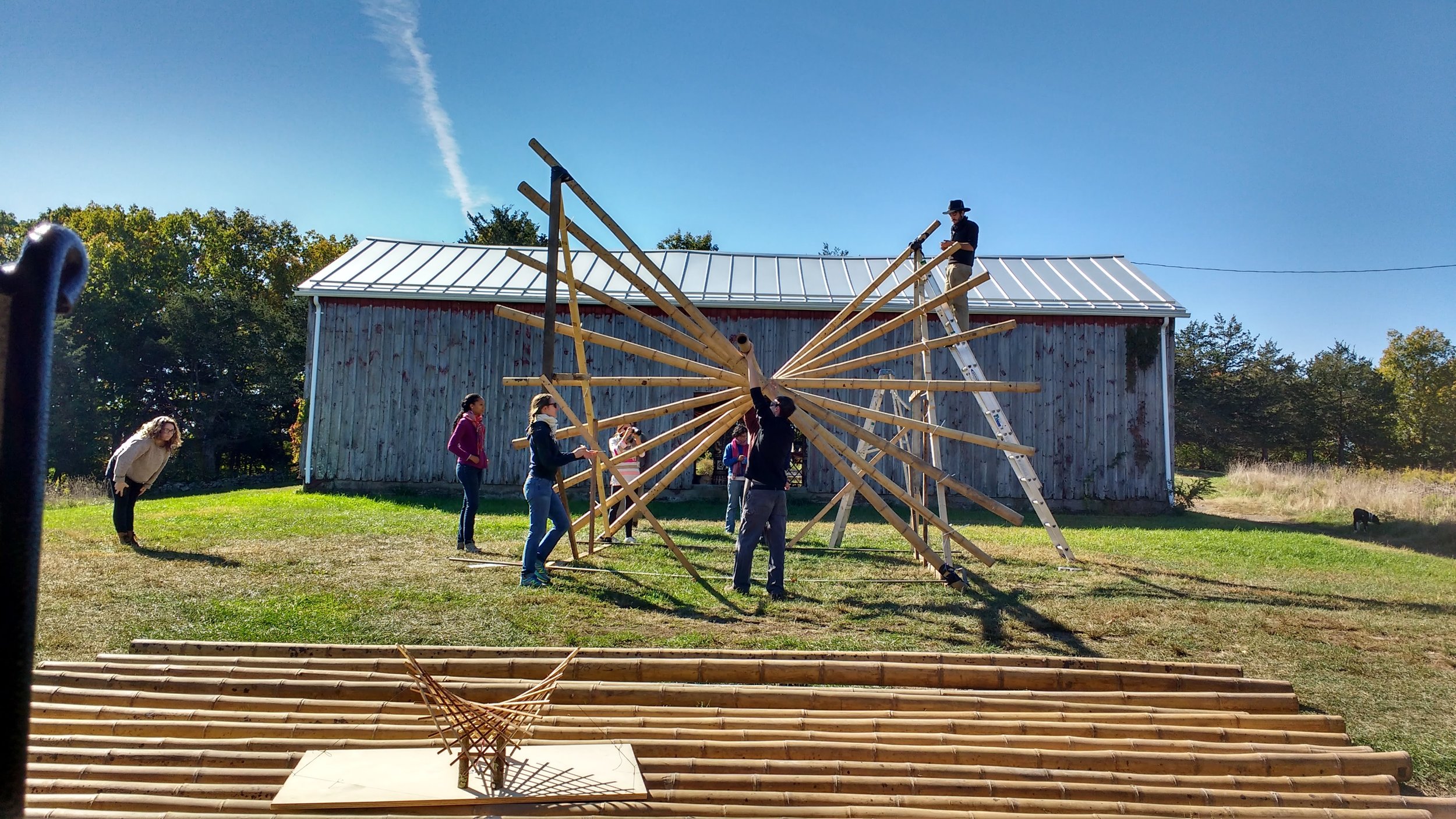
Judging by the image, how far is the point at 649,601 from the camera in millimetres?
8211

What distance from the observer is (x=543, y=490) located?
29.6 feet

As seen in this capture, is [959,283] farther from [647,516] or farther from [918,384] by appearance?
[647,516]

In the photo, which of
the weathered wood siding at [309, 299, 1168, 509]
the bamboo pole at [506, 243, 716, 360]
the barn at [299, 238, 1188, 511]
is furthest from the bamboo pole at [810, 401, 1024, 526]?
the barn at [299, 238, 1188, 511]

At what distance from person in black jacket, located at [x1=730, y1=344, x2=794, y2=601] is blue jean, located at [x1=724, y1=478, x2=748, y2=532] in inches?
145

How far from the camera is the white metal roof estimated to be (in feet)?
58.0

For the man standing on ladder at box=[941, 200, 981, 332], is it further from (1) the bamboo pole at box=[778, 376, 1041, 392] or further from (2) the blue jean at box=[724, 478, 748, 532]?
(2) the blue jean at box=[724, 478, 748, 532]

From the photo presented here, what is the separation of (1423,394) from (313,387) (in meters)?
42.6

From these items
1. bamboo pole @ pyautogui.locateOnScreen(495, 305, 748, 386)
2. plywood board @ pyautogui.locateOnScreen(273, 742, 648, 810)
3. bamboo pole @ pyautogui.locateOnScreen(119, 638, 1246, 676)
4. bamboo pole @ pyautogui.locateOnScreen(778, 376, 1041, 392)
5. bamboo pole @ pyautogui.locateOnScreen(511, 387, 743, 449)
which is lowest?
plywood board @ pyautogui.locateOnScreen(273, 742, 648, 810)

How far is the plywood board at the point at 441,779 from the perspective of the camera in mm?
3783

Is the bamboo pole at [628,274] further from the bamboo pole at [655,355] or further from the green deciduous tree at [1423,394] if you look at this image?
the green deciduous tree at [1423,394]

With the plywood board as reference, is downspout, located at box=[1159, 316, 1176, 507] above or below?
above

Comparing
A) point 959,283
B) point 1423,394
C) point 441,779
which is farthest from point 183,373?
point 1423,394

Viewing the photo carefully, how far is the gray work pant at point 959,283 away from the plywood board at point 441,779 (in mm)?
7824

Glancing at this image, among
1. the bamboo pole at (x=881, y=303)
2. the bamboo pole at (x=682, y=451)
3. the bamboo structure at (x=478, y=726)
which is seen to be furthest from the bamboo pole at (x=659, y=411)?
the bamboo structure at (x=478, y=726)
